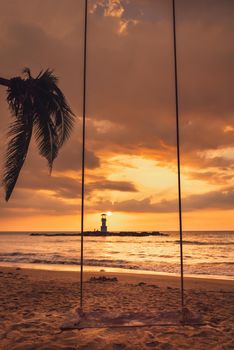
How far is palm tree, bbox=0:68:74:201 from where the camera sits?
6133 mm

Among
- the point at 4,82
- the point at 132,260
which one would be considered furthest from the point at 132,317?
the point at 132,260

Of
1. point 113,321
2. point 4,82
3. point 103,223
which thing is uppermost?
point 4,82

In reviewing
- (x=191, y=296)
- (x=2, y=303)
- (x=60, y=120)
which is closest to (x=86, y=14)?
(x=60, y=120)

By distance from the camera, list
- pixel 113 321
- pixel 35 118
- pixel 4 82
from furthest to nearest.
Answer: pixel 35 118
pixel 4 82
pixel 113 321

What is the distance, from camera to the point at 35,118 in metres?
6.82

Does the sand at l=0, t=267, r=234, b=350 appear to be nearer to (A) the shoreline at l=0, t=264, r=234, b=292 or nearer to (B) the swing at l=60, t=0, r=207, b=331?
(B) the swing at l=60, t=0, r=207, b=331

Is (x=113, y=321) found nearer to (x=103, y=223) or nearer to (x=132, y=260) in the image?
(x=132, y=260)

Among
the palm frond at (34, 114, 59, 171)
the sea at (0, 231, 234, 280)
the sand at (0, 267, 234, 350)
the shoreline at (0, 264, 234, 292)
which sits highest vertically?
the palm frond at (34, 114, 59, 171)

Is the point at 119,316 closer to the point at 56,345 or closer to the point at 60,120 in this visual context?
the point at 56,345

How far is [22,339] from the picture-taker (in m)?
4.09

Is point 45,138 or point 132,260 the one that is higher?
point 45,138

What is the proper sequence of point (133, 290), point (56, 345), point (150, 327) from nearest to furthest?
1. point (56, 345)
2. point (150, 327)
3. point (133, 290)

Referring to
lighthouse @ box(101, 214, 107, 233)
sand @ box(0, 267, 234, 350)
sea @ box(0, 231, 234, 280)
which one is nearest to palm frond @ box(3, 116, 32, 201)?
sand @ box(0, 267, 234, 350)

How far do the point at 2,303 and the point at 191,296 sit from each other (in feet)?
12.9
